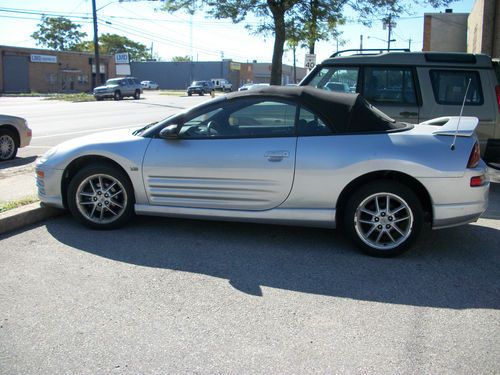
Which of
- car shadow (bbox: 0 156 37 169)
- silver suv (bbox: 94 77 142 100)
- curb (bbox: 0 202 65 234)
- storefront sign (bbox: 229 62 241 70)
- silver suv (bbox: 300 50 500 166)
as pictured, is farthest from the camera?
storefront sign (bbox: 229 62 241 70)

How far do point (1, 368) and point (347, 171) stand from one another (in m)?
3.17

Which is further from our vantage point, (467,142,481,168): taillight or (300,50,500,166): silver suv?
(300,50,500,166): silver suv

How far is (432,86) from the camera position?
7422 millimetres

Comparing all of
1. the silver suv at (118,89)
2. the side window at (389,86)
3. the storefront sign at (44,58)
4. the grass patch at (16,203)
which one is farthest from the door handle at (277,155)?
the storefront sign at (44,58)

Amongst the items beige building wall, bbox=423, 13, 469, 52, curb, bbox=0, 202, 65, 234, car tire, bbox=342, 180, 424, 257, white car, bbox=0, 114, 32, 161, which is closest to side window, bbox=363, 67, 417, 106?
car tire, bbox=342, 180, 424, 257

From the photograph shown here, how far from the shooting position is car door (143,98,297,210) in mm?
5000

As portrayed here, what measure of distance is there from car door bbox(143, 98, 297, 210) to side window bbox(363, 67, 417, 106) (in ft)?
9.46

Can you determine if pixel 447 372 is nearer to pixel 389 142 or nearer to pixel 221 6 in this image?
pixel 389 142

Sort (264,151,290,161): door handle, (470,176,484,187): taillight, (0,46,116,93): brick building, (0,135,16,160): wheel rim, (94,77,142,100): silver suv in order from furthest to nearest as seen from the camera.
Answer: (0,46,116,93): brick building, (94,77,142,100): silver suv, (0,135,16,160): wheel rim, (264,151,290,161): door handle, (470,176,484,187): taillight

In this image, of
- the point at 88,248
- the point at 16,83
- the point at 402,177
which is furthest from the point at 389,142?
the point at 16,83

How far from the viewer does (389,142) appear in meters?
4.83

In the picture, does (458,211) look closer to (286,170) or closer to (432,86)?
(286,170)

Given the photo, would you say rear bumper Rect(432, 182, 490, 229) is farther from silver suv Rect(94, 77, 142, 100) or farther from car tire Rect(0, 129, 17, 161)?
silver suv Rect(94, 77, 142, 100)

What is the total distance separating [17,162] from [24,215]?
4.90 metres
